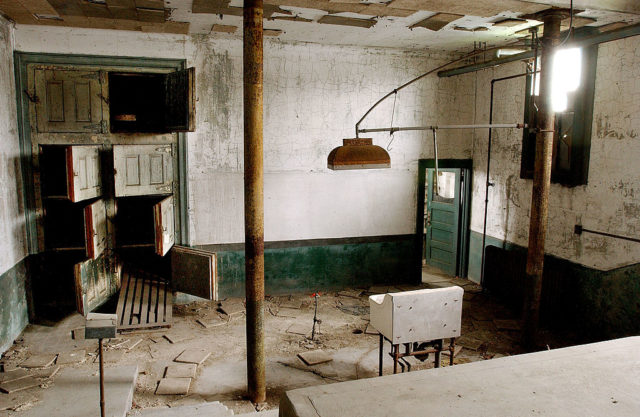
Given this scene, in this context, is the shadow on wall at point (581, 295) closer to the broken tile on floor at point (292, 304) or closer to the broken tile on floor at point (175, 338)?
the broken tile on floor at point (292, 304)

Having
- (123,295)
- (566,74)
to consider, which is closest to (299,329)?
(123,295)

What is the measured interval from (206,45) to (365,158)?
3.69 m

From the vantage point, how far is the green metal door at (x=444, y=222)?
8148 mm

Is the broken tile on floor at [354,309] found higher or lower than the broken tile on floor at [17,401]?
lower

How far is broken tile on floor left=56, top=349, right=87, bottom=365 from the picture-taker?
15.9 ft

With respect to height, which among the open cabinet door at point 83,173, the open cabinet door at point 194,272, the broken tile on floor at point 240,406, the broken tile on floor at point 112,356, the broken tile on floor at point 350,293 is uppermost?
the open cabinet door at point 83,173

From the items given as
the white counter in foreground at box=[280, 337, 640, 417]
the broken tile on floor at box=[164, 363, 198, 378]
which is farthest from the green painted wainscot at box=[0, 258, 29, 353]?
the white counter in foreground at box=[280, 337, 640, 417]

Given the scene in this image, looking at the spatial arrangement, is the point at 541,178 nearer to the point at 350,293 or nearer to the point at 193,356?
the point at 350,293

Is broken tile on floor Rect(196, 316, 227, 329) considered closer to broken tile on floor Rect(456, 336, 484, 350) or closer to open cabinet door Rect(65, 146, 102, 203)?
open cabinet door Rect(65, 146, 102, 203)

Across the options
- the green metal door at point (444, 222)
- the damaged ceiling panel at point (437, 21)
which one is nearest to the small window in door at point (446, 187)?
the green metal door at point (444, 222)

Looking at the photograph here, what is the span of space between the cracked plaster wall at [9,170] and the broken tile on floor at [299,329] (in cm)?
343

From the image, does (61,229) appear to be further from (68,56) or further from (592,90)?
(592,90)

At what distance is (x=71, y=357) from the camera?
4.95 metres

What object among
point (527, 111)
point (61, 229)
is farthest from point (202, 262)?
point (527, 111)
